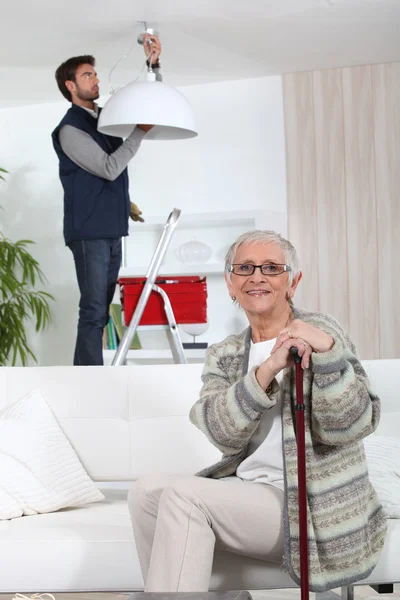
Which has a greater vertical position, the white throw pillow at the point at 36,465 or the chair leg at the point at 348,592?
the white throw pillow at the point at 36,465

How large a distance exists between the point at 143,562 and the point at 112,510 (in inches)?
23.7

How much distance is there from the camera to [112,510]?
2.47 meters

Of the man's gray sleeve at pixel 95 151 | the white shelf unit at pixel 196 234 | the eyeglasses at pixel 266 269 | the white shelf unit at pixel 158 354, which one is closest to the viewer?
the eyeglasses at pixel 266 269

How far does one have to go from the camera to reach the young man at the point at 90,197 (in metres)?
3.85

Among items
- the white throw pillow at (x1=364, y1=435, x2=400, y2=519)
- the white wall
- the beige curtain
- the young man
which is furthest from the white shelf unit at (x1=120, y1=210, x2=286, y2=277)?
the white throw pillow at (x1=364, y1=435, x2=400, y2=519)

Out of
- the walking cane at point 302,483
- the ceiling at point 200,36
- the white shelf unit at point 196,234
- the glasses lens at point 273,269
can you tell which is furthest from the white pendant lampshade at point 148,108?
the walking cane at point 302,483

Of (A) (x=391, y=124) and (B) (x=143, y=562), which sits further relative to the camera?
(A) (x=391, y=124)

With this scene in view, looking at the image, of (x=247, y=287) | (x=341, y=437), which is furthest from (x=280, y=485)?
(x=247, y=287)

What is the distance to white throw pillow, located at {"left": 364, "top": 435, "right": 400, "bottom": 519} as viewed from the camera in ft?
7.16

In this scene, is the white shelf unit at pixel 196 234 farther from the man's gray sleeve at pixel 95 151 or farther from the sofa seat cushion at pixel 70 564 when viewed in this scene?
the sofa seat cushion at pixel 70 564

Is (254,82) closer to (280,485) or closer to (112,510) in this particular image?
(112,510)

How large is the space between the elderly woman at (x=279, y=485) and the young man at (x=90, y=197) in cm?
198

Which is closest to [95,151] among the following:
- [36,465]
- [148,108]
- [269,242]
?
[148,108]

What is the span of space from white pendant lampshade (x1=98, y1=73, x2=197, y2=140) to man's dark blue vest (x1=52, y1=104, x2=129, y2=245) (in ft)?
0.67
